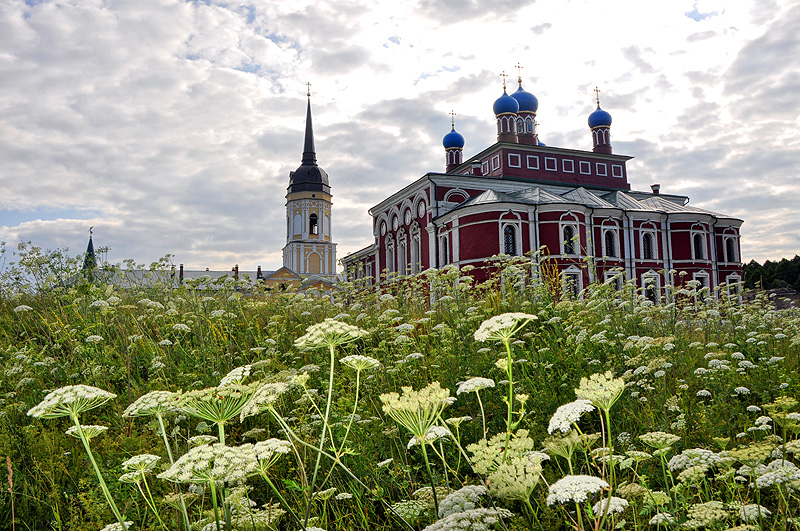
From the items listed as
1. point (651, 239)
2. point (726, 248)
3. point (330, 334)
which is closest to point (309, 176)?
point (651, 239)

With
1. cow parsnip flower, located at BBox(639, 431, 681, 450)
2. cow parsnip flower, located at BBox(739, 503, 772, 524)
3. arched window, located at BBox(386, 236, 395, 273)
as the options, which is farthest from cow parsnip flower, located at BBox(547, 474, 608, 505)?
arched window, located at BBox(386, 236, 395, 273)

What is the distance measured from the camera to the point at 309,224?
58875 mm

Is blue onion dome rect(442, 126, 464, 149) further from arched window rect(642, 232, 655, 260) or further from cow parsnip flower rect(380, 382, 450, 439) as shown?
cow parsnip flower rect(380, 382, 450, 439)

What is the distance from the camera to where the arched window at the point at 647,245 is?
30609 mm

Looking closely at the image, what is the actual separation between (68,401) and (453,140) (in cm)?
4407

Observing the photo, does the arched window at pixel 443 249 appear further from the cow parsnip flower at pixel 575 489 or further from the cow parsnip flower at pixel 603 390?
the cow parsnip flower at pixel 575 489

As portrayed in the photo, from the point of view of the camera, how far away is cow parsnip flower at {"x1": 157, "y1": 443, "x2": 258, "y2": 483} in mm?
1648

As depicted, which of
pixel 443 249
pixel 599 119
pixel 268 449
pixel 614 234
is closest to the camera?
pixel 268 449

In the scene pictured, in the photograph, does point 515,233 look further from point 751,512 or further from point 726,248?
point 751,512

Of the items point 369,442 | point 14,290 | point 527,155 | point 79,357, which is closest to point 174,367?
point 79,357

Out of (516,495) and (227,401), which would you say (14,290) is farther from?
(516,495)

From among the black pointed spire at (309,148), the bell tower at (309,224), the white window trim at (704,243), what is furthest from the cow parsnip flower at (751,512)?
the black pointed spire at (309,148)

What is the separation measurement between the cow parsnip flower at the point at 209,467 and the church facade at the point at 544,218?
69.6ft

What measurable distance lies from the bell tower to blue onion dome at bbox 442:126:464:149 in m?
19.4
